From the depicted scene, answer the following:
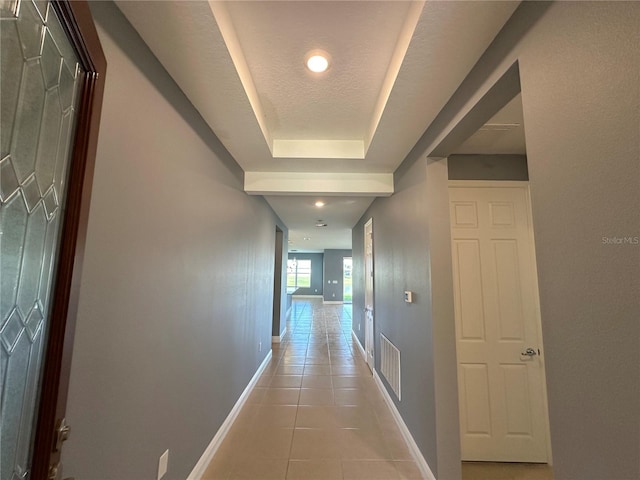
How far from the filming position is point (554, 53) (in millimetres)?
832

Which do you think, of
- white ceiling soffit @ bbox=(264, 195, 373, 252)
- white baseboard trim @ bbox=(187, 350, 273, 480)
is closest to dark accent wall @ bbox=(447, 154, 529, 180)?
white ceiling soffit @ bbox=(264, 195, 373, 252)

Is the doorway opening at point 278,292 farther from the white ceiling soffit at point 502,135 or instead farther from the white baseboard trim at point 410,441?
the white ceiling soffit at point 502,135

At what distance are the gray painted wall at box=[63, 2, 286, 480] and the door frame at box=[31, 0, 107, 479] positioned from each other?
18 centimetres

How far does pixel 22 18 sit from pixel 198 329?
165 cm

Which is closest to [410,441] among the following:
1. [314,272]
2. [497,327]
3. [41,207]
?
[497,327]

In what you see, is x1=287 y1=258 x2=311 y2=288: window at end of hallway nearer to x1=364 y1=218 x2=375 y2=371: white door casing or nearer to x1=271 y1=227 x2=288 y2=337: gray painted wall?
x1=271 y1=227 x2=288 y2=337: gray painted wall

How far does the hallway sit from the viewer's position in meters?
1.92

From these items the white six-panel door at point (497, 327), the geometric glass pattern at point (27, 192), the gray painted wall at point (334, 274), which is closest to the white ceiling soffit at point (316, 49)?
the geometric glass pattern at point (27, 192)

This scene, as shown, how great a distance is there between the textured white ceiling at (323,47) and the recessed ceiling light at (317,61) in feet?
0.13

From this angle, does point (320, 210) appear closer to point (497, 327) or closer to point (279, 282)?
point (279, 282)

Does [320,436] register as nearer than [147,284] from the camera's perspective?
No

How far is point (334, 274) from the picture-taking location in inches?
490

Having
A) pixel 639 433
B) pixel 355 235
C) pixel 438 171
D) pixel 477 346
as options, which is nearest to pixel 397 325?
pixel 477 346

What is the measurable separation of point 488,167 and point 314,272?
12239 millimetres
